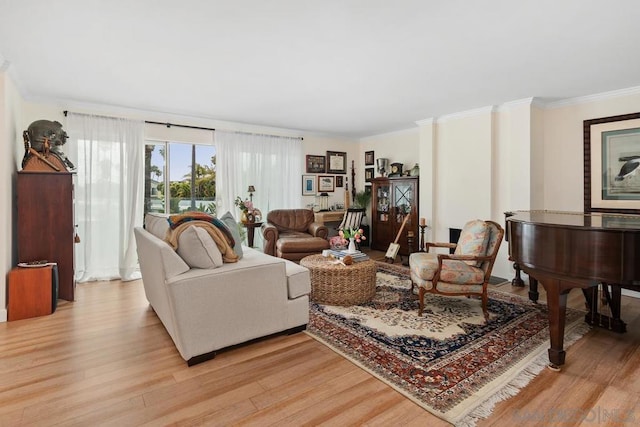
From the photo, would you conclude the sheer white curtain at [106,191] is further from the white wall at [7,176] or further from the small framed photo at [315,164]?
the small framed photo at [315,164]

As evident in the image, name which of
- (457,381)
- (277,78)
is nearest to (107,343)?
(457,381)

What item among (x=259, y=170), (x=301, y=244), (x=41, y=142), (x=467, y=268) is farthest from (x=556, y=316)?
(x=41, y=142)

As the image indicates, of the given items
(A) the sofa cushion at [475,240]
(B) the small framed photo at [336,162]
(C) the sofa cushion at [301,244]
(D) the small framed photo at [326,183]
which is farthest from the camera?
(B) the small framed photo at [336,162]

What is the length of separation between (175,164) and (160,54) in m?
2.65

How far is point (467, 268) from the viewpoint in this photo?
3.08m

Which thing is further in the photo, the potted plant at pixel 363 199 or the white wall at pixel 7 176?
the potted plant at pixel 363 199

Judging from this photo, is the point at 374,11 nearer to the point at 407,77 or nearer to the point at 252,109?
the point at 407,77

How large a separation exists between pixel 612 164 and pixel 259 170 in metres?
4.93

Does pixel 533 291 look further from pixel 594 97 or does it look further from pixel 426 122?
pixel 426 122

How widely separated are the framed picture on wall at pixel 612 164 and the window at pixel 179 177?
17.5 ft

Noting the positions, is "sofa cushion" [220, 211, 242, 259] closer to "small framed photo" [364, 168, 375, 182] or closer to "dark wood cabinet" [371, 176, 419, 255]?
"dark wood cabinet" [371, 176, 419, 255]

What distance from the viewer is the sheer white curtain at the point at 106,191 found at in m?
4.40

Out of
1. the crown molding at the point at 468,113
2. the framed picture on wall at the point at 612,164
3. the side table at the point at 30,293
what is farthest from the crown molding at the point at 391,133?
the side table at the point at 30,293

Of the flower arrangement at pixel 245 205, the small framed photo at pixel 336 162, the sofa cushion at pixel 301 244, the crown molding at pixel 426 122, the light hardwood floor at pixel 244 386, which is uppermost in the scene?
the crown molding at pixel 426 122
